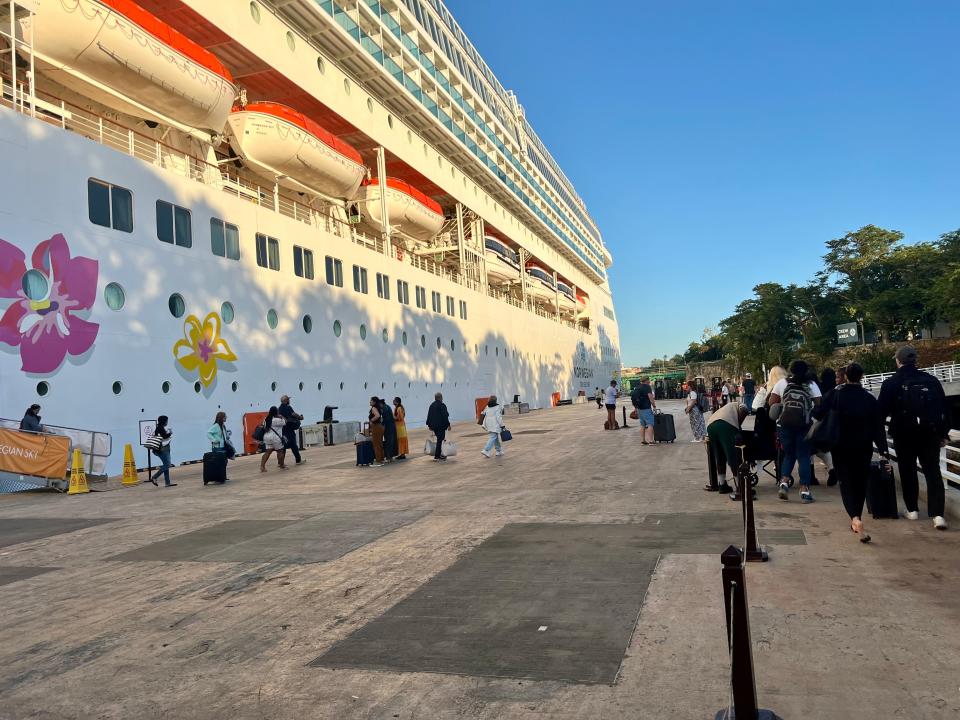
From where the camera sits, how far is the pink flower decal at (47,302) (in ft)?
44.0

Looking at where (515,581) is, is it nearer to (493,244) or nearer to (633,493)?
(633,493)

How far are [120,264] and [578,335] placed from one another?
55.6 meters

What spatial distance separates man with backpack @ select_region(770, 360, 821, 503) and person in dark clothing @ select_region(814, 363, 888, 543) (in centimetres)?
171

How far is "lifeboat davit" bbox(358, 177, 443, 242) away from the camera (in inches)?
1191

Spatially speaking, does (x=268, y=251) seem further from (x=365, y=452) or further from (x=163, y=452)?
(x=365, y=452)

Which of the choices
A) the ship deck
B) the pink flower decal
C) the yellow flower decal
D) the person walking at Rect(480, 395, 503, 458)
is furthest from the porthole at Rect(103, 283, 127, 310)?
the person walking at Rect(480, 395, 503, 458)

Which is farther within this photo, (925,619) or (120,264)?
(120,264)

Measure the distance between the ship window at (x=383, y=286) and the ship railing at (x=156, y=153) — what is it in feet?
5.12

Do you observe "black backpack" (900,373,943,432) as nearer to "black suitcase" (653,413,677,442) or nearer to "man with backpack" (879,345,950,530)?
"man with backpack" (879,345,950,530)

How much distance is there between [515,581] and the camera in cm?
512

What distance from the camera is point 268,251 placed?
21406 mm

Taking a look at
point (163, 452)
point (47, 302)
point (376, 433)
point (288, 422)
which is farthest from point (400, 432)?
point (47, 302)

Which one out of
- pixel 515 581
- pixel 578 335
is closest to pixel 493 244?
pixel 578 335

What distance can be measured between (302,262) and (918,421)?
2021 centimetres
